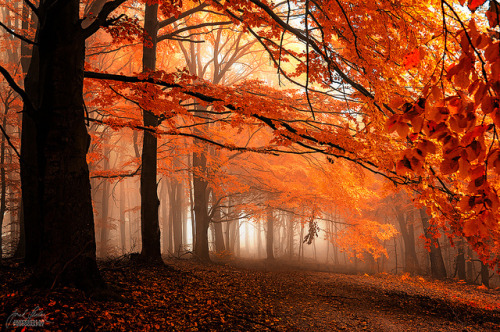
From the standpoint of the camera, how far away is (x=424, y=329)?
4898mm

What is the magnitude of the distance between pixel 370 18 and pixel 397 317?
209 inches

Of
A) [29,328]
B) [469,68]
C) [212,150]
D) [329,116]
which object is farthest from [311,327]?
[212,150]

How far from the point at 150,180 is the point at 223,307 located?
4104 millimetres

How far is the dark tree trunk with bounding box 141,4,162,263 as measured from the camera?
7.02 metres

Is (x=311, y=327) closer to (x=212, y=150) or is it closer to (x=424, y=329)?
(x=424, y=329)

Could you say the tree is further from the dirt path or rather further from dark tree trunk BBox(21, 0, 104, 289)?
the dirt path

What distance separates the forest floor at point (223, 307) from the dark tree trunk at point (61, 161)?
1.02 ft

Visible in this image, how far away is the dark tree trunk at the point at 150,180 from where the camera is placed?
7016 mm

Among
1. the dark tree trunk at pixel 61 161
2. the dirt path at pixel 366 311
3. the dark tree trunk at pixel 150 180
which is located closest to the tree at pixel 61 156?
the dark tree trunk at pixel 61 161
